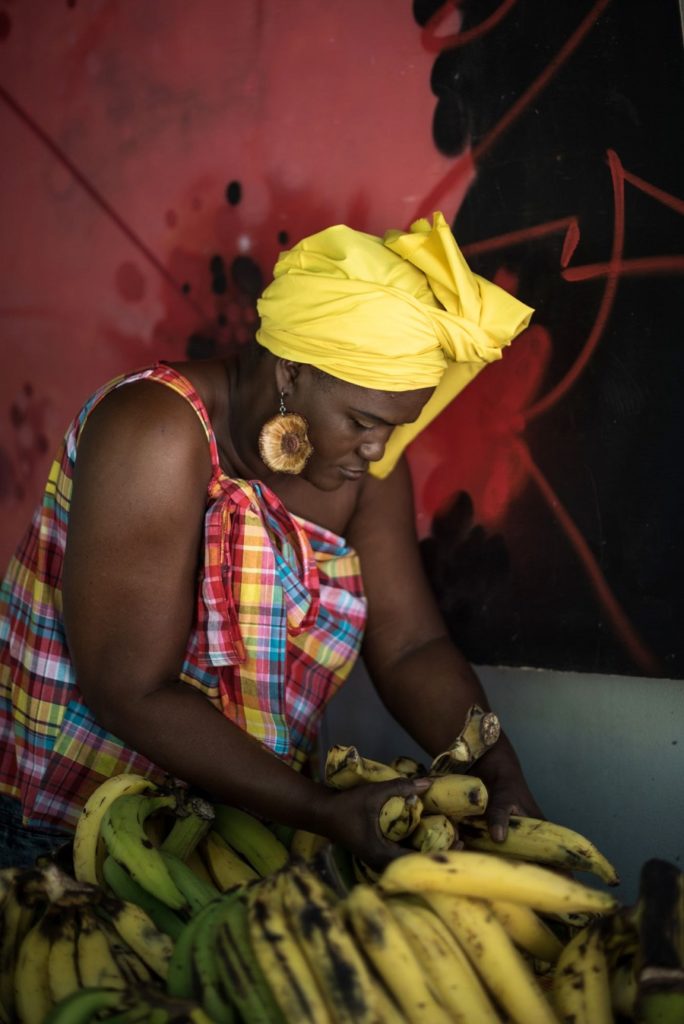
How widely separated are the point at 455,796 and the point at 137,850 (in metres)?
0.54

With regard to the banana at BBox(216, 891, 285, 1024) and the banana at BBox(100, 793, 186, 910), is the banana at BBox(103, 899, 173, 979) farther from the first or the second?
the banana at BBox(216, 891, 285, 1024)

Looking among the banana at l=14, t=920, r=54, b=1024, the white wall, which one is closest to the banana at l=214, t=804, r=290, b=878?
the banana at l=14, t=920, r=54, b=1024

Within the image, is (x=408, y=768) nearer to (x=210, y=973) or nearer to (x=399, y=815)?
(x=399, y=815)

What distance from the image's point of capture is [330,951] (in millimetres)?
1352

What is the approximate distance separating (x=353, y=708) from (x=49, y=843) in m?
1.20

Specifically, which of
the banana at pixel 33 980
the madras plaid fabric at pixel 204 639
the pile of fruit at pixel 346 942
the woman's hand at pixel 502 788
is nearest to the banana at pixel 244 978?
the pile of fruit at pixel 346 942

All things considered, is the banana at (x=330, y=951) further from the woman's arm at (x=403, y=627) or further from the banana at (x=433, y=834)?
the woman's arm at (x=403, y=627)

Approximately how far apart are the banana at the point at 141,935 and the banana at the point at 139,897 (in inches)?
2.7

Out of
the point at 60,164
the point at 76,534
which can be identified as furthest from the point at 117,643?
the point at 60,164

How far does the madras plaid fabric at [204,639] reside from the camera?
2.28m

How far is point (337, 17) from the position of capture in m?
3.06

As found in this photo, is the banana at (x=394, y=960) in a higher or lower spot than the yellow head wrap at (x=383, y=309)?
lower

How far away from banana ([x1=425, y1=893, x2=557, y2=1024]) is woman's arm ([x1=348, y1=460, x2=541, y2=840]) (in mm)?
1085

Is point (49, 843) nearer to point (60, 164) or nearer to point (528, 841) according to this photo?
point (528, 841)
